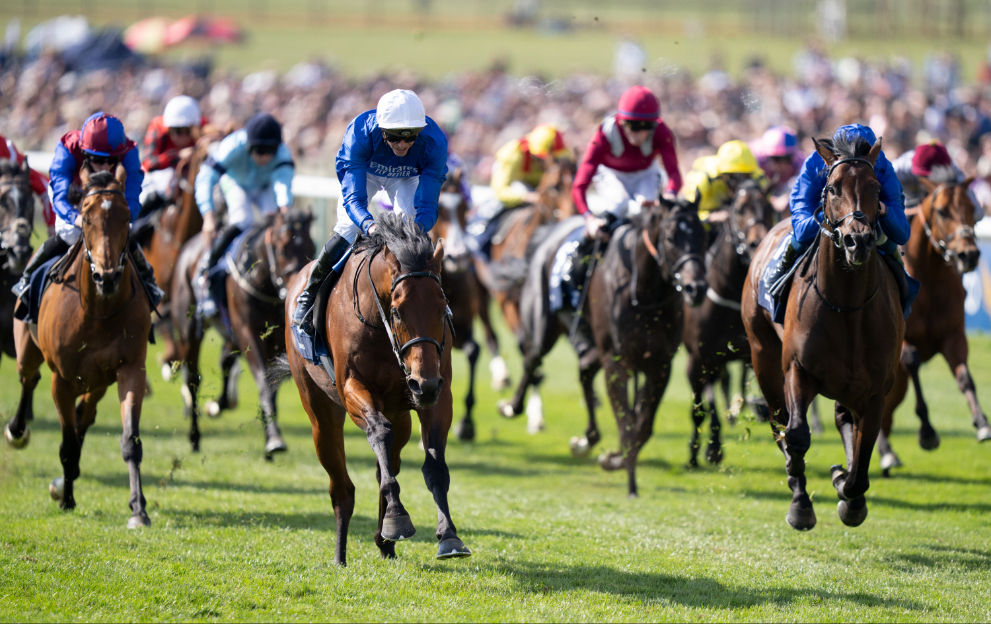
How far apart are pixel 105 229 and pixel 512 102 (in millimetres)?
20608

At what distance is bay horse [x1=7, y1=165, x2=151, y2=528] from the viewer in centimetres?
599

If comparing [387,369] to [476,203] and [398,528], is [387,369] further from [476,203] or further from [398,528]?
[476,203]

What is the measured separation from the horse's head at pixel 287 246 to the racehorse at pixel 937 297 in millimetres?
4642

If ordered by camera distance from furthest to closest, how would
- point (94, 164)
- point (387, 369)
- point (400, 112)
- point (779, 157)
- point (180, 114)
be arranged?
point (180, 114) → point (779, 157) → point (94, 164) → point (400, 112) → point (387, 369)

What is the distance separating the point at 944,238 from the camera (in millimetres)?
7668

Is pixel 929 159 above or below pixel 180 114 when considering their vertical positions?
below

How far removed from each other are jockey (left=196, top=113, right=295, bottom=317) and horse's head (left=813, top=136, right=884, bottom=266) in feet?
15.6

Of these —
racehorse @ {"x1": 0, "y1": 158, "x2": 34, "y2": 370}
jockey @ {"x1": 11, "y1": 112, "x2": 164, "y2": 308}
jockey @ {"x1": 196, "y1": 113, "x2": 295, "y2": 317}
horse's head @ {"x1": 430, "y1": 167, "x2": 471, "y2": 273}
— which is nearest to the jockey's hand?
jockey @ {"x1": 196, "y1": 113, "x2": 295, "y2": 317}

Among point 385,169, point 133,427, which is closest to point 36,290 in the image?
point 133,427

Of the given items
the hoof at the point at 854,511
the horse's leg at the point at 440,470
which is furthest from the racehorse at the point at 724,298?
the horse's leg at the point at 440,470

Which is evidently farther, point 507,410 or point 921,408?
point 507,410

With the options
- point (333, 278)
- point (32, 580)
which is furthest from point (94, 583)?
point (333, 278)

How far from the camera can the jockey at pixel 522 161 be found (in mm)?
12117

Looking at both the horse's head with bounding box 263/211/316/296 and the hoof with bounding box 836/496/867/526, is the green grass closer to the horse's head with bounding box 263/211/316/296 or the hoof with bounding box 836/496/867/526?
the hoof with bounding box 836/496/867/526
